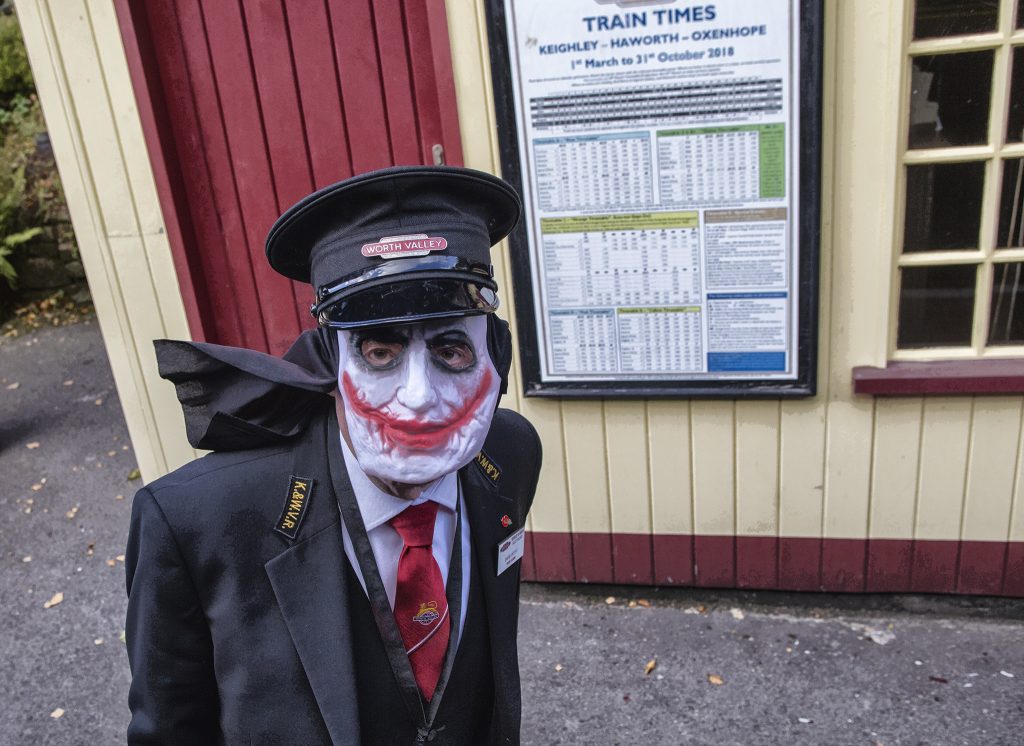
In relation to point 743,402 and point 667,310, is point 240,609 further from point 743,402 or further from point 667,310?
point 743,402

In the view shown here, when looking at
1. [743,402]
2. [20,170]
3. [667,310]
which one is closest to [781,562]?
[743,402]

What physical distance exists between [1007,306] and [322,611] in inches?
122

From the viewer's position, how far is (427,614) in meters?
1.68

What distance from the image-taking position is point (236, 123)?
12.8 feet

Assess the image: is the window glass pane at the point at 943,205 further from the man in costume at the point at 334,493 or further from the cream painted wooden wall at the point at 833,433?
the man in costume at the point at 334,493

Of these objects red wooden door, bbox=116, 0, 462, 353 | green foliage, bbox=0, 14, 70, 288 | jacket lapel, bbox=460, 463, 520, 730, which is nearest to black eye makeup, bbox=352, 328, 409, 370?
jacket lapel, bbox=460, 463, 520, 730

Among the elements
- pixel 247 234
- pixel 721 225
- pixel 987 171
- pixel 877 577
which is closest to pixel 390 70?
pixel 247 234

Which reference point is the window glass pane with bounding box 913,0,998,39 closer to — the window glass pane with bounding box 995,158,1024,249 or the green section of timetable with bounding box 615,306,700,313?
the window glass pane with bounding box 995,158,1024,249

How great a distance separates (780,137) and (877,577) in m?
2.02

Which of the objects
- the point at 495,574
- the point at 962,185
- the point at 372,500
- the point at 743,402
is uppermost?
the point at 962,185

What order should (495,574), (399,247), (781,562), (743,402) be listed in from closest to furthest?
(399,247) → (495,574) → (743,402) → (781,562)

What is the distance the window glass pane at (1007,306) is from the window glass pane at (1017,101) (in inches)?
19.9

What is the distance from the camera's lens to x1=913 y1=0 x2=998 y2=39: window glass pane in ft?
10.4

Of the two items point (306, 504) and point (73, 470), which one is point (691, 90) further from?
point (73, 470)
